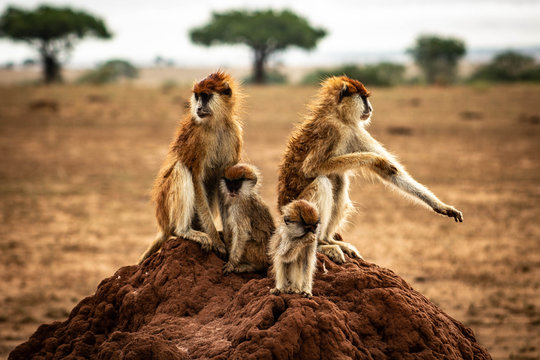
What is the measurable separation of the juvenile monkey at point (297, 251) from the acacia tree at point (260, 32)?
4639 centimetres

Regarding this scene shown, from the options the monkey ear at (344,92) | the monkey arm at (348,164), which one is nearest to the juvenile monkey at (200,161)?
the monkey arm at (348,164)

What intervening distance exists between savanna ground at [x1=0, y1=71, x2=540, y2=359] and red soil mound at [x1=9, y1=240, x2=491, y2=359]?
5.85 ft

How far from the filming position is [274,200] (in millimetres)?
15883

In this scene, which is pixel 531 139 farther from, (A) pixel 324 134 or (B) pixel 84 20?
(B) pixel 84 20

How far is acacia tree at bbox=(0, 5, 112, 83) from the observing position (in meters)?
46.6

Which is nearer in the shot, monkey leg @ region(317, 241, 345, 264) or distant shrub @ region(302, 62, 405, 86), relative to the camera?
monkey leg @ region(317, 241, 345, 264)

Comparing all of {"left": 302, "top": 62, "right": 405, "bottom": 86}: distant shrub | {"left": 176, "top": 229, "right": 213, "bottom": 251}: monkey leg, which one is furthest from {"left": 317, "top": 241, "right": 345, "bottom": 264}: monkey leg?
{"left": 302, "top": 62, "right": 405, "bottom": 86}: distant shrub

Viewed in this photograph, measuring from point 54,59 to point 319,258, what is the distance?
48.6 meters

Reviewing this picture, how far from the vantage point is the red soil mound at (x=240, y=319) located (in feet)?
13.1

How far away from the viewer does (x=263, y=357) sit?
383 centimetres

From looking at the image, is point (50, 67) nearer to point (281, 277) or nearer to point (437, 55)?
point (437, 55)

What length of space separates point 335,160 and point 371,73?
1557 inches

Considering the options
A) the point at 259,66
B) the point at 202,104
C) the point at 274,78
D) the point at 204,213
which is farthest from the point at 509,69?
the point at 204,213

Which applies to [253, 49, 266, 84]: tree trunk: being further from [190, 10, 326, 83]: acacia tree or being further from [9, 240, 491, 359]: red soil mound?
[9, 240, 491, 359]: red soil mound
